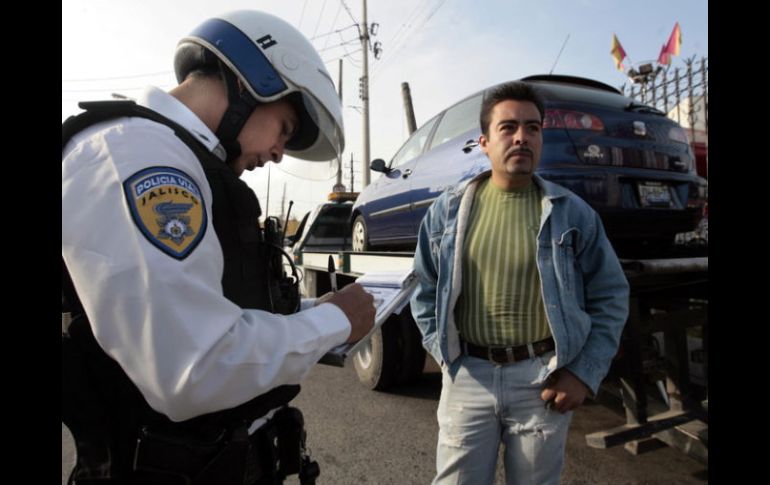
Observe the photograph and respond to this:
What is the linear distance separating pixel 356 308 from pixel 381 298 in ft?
1.58

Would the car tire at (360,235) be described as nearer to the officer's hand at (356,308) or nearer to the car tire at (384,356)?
the car tire at (384,356)

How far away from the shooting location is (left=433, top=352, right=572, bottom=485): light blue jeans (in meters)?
1.60

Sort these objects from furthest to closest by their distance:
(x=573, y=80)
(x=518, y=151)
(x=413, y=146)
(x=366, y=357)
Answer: (x=413, y=146) → (x=366, y=357) → (x=573, y=80) → (x=518, y=151)

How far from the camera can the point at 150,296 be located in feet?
2.28

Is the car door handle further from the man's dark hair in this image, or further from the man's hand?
the man's hand

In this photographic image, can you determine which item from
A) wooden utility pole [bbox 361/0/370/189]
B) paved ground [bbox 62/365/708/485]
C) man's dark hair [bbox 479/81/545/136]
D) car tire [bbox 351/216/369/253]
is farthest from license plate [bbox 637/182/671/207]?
wooden utility pole [bbox 361/0/370/189]

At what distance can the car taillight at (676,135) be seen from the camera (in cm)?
298

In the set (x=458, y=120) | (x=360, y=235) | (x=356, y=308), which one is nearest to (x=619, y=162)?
(x=458, y=120)

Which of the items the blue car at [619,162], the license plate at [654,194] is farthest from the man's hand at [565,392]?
the license plate at [654,194]

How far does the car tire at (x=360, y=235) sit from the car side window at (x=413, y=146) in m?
0.85

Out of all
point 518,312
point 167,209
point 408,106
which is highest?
point 408,106

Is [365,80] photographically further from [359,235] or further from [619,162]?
[619,162]

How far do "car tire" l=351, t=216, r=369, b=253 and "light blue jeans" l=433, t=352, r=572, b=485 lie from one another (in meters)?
3.66

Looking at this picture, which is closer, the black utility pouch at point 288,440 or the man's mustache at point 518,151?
the black utility pouch at point 288,440
